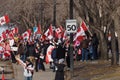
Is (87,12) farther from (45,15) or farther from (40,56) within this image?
(45,15)

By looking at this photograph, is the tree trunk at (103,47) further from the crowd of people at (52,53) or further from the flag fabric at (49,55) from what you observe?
the flag fabric at (49,55)

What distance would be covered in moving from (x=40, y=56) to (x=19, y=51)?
731 cm

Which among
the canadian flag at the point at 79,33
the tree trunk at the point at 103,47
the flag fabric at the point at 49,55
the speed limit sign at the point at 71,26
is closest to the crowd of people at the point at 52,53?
the flag fabric at the point at 49,55

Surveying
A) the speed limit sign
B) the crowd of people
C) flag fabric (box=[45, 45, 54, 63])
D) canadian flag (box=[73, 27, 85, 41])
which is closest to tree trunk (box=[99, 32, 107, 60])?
the crowd of people

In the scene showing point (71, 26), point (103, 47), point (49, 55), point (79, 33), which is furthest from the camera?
point (103, 47)

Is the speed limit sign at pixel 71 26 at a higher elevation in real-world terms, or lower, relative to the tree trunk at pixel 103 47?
higher

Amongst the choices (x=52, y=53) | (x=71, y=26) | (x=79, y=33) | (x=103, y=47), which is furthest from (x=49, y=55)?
(x=103, y=47)

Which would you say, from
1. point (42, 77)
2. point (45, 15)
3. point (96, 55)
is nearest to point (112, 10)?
point (42, 77)

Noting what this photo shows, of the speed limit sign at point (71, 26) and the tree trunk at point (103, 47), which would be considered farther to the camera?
the tree trunk at point (103, 47)

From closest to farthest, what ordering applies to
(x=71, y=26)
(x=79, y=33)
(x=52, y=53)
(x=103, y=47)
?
(x=71, y=26) → (x=79, y=33) → (x=52, y=53) → (x=103, y=47)

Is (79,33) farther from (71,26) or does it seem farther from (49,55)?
(71,26)

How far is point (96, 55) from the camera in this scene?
35.1m

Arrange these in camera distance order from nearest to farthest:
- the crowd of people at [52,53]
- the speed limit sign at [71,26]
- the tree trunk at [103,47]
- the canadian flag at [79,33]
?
the crowd of people at [52,53] → the speed limit sign at [71,26] → the canadian flag at [79,33] → the tree trunk at [103,47]

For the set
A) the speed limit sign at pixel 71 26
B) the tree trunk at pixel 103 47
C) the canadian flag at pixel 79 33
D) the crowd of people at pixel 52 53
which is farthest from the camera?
the tree trunk at pixel 103 47
